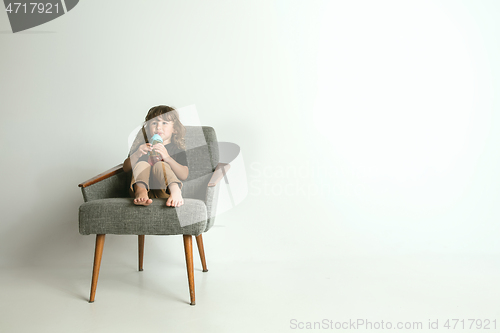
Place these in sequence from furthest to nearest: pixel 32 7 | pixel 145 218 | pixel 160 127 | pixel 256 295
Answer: pixel 32 7
pixel 160 127
pixel 256 295
pixel 145 218

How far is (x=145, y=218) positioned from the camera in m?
1.69

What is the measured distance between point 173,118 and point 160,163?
0.35m

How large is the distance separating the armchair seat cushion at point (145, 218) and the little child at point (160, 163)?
0.04m

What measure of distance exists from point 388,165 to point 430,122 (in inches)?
15.8

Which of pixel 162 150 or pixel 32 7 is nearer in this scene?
pixel 162 150

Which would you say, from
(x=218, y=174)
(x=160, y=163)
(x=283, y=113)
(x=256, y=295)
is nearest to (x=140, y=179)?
(x=160, y=163)

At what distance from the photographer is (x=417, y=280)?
203 centimetres

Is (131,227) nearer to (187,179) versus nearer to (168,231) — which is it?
(168,231)

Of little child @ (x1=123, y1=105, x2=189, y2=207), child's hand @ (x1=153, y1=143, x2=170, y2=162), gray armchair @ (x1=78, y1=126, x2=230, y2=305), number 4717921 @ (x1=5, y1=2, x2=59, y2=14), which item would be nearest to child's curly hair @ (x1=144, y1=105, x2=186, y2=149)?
little child @ (x1=123, y1=105, x2=189, y2=207)

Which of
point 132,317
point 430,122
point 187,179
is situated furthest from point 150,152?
point 430,122

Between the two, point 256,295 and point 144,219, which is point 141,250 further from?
point 256,295

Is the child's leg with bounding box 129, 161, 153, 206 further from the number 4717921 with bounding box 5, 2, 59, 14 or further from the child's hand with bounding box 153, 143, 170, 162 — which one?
the number 4717921 with bounding box 5, 2, 59, 14

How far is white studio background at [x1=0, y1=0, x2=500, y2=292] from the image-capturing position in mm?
2439

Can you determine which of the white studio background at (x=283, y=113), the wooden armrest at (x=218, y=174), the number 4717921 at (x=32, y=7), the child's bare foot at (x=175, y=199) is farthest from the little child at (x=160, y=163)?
the number 4717921 at (x=32, y=7)
